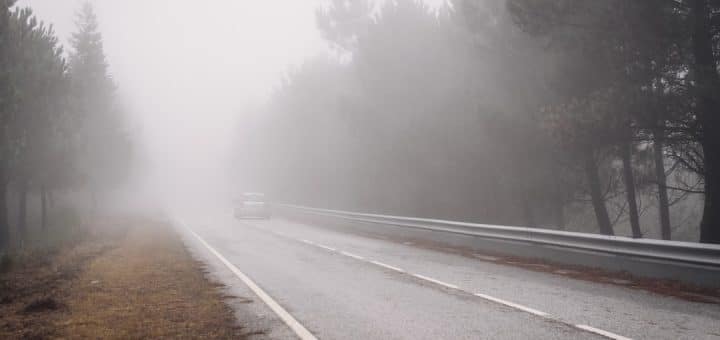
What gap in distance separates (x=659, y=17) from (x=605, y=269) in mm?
6364

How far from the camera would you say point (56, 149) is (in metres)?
24.8

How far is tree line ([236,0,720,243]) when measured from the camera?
12195 mm

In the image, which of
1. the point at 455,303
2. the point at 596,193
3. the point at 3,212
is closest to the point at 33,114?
the point at 3,212

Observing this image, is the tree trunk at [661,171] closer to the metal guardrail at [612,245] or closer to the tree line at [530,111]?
the tree line at [530,111]

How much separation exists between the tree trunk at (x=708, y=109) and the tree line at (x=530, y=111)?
29mm

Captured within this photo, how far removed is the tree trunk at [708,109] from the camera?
35.8 ft

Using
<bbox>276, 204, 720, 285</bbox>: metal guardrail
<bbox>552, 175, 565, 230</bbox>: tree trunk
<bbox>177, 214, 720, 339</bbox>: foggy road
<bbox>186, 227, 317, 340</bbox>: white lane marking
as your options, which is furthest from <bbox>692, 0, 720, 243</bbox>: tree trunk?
<bbox>186, 227, 317, 340</bbox>: white lane marking

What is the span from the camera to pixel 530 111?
17.4 m

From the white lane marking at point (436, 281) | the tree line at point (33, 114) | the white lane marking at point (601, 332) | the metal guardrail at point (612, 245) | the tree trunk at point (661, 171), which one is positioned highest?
the tree line at point (33, 114)

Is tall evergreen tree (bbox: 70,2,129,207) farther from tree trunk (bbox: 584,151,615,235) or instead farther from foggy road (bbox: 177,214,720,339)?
tree trunk (bbox: 584,151,615,235)

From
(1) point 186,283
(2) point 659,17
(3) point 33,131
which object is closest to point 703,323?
(1) point 186,283

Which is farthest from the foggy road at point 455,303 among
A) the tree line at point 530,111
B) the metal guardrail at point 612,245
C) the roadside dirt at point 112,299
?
the tree line at point 530,111

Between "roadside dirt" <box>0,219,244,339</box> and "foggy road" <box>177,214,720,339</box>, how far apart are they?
75 centimetres

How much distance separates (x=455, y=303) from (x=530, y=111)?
12135 mm
